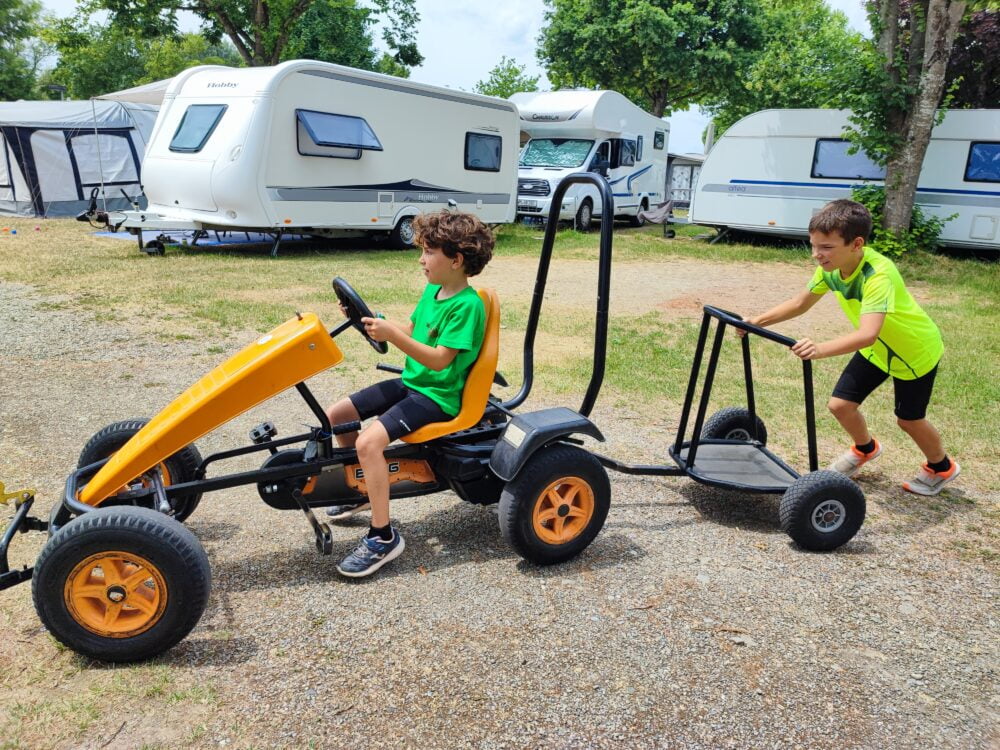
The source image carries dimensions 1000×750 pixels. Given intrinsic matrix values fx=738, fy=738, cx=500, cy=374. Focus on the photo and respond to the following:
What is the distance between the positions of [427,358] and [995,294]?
11615 millimetres

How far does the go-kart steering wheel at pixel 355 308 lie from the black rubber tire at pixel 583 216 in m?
16.4

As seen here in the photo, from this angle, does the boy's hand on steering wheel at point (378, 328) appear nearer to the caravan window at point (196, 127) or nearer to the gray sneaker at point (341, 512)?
the gray sneaker at point (341, 512)

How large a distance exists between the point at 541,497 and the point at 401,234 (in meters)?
11.9

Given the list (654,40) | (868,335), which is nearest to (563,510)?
(868,335)

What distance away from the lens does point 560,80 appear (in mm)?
32031

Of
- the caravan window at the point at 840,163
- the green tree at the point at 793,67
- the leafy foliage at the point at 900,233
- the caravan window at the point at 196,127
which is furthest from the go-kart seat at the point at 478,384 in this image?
the caravan window at the point at 840,163

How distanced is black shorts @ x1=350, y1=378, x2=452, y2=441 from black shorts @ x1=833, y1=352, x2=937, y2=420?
2.27m

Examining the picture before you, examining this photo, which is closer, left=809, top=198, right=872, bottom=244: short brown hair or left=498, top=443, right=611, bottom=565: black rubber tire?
left=498, top=443, right=611, bottom=565: black rubber tire

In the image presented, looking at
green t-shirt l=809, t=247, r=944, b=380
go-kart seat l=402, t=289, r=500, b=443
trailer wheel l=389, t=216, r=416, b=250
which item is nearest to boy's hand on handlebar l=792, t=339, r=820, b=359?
green t-shirt l=809, t=247, r=944, b=380

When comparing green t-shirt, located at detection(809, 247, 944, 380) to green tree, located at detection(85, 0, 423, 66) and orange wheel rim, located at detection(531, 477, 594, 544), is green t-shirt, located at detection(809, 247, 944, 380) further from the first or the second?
green tree, located at detection(85, 0, 423, 66)

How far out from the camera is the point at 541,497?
3.10m

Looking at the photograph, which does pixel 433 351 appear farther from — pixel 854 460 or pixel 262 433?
pixel 854 460

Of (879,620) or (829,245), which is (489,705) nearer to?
(879,620)

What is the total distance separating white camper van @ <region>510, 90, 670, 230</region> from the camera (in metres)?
18.6
